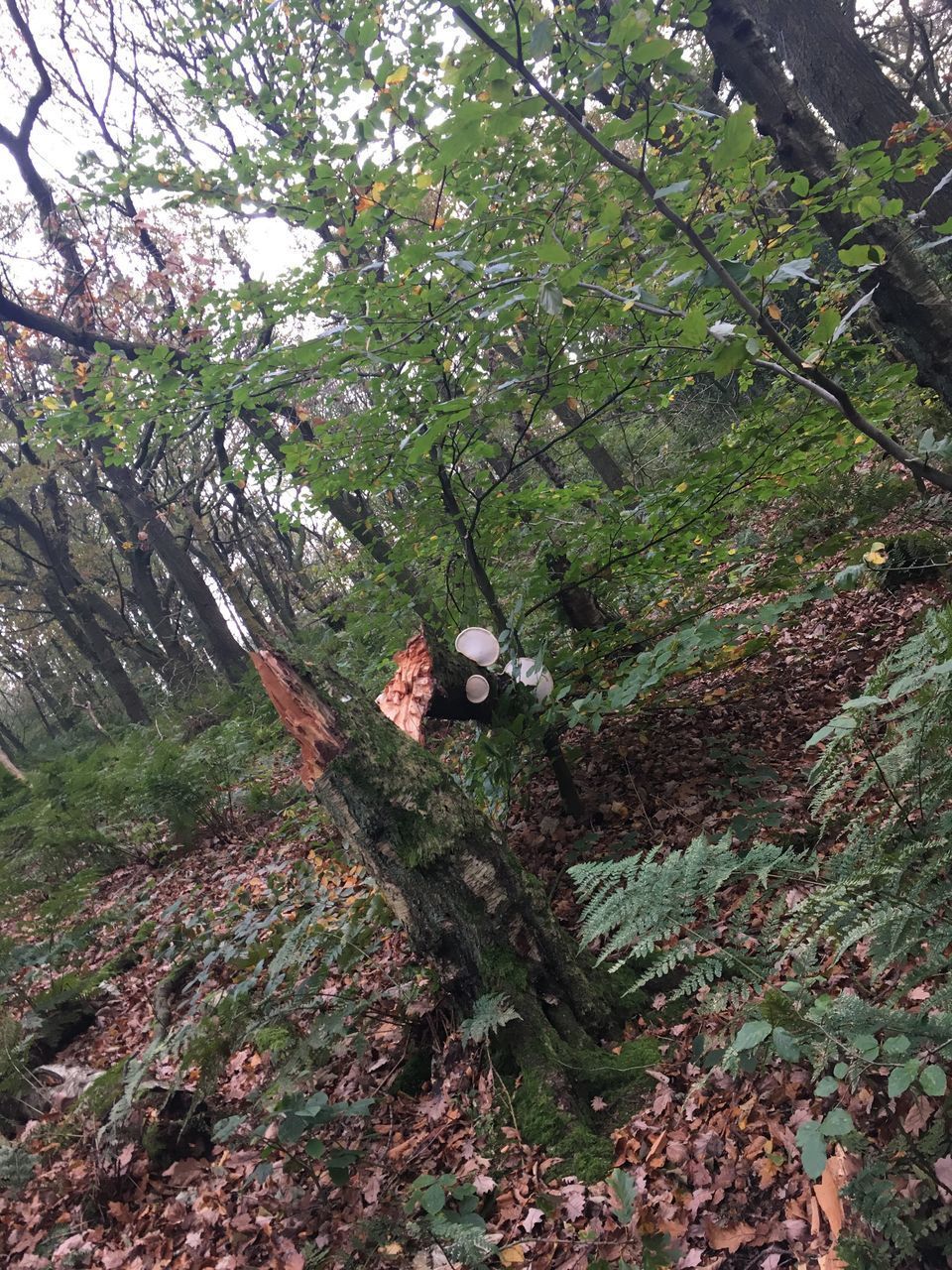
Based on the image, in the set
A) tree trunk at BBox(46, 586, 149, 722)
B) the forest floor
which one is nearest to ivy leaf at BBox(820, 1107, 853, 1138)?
the forest floor

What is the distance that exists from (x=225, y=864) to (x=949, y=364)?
22.1 feet

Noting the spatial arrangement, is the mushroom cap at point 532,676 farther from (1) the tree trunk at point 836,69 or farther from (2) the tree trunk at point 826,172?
(1) the tree trunk at point 836,69

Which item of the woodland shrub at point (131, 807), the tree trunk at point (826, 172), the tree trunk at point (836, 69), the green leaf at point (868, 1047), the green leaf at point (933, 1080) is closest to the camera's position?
the green leaf at point (933, 1080)

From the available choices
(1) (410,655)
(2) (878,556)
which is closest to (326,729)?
(1) (410,655)

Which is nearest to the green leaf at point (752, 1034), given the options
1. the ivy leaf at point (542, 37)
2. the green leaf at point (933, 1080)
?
the green leaf at point (933, 1080)

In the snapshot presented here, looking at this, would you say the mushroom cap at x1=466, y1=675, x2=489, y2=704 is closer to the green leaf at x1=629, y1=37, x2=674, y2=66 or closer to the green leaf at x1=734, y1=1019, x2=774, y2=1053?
the green leaf at x1=734, y1=1019, x2=774, y2=1053

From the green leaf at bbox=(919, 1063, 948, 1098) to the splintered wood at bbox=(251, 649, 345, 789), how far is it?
2.21m

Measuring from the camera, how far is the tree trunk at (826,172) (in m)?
3.52

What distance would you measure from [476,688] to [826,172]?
3.53 m

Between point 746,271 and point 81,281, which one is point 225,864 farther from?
point 81,281

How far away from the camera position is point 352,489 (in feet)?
12.6

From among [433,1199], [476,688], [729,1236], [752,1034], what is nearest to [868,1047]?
[752,1034]

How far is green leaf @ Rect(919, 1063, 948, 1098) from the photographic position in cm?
132

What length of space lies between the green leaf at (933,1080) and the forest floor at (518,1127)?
21.8 inches
